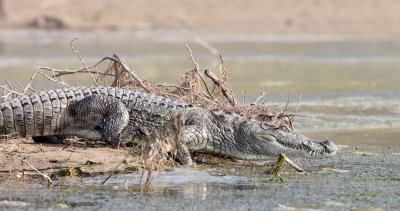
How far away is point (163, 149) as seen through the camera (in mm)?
5828

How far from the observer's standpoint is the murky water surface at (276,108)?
17.7 ft

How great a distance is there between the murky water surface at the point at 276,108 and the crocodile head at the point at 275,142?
11cm

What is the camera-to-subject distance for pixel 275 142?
23.0ft

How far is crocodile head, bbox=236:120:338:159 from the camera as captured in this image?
275 inches

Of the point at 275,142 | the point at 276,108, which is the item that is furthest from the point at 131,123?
the point at 276,108

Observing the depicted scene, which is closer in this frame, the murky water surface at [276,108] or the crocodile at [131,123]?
the murky water surface at [276,108]

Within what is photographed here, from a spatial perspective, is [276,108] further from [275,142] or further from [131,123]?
[131,123]

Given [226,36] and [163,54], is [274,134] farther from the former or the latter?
[226,36]

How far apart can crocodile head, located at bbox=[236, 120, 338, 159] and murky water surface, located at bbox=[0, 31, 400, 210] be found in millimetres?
115

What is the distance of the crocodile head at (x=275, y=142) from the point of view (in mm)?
6984

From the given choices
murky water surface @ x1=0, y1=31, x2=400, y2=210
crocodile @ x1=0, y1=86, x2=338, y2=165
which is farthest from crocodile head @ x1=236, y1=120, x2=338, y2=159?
murky water surface @ x1=0, y1=31, x2=400, y2=210

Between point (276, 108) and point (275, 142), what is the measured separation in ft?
7.78

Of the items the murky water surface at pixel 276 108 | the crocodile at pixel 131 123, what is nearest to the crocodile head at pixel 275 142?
the crocodile at pixel 131 123

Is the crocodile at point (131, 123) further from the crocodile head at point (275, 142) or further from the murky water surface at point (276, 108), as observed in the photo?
the murky water surface at point (276, 108)
